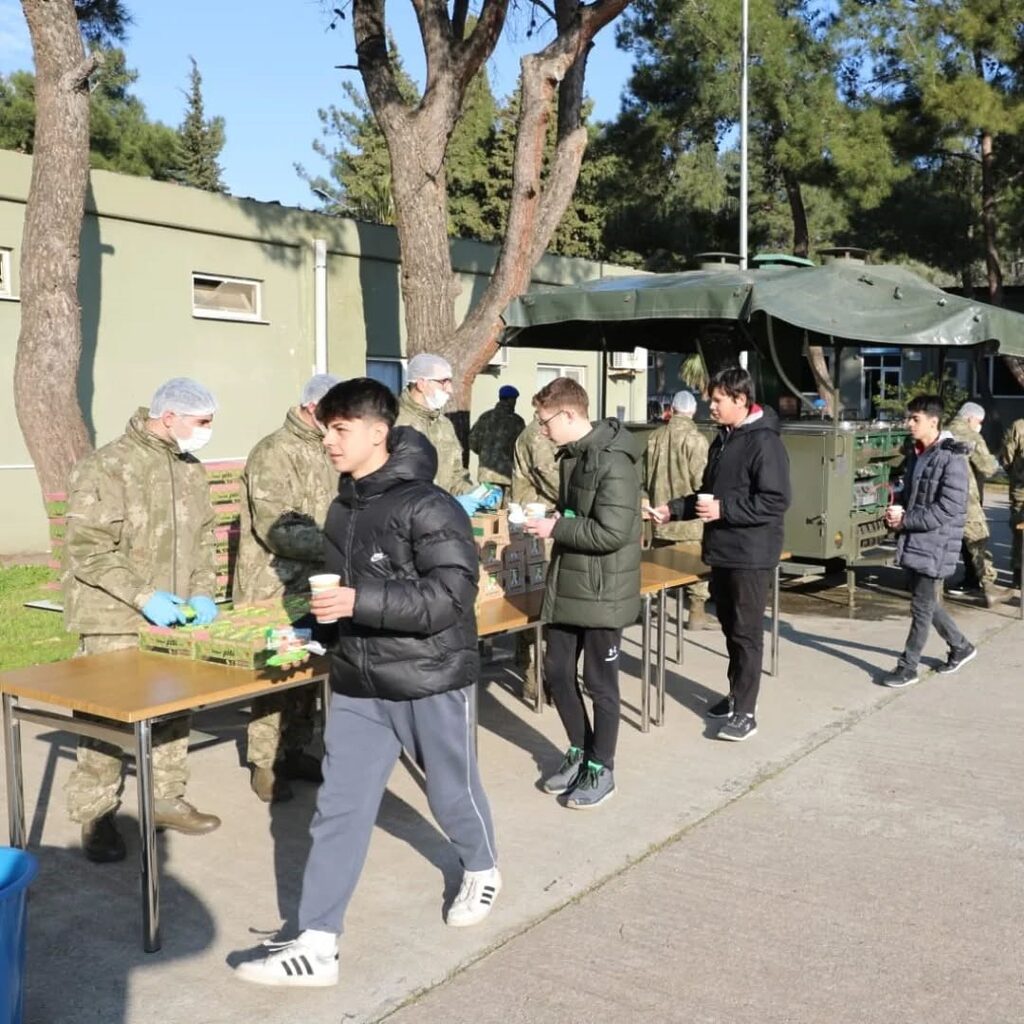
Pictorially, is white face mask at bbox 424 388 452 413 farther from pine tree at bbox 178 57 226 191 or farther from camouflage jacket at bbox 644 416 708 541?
pine tree at bbox 178 57 226 191

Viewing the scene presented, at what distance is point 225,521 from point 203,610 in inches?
107

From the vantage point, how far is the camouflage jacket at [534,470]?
908 cm

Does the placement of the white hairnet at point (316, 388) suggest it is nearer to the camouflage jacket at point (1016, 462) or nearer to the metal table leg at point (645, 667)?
the metal table leg at point (645, 667)

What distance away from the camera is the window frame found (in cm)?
1368

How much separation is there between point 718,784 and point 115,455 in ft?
10.3

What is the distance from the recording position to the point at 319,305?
49.1ft

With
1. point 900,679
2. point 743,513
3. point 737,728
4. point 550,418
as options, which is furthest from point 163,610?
point 900,679

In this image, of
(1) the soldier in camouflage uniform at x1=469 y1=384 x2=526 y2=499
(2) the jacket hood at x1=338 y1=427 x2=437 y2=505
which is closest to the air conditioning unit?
(1) the soldier in camouflage uniform at x1=469 y1=384 x2=526 y2=499

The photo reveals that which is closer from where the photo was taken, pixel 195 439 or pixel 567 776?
pixel 195 439

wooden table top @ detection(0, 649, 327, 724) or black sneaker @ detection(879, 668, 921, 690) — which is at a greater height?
wooden table top @ detection(0, 649, 327, 724)

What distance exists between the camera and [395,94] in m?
12.2

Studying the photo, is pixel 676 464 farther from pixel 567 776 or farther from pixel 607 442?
pixel 607 442

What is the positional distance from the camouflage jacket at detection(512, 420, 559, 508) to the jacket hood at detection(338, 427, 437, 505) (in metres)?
5.36

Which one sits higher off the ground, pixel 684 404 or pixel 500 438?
pixel 684 404
